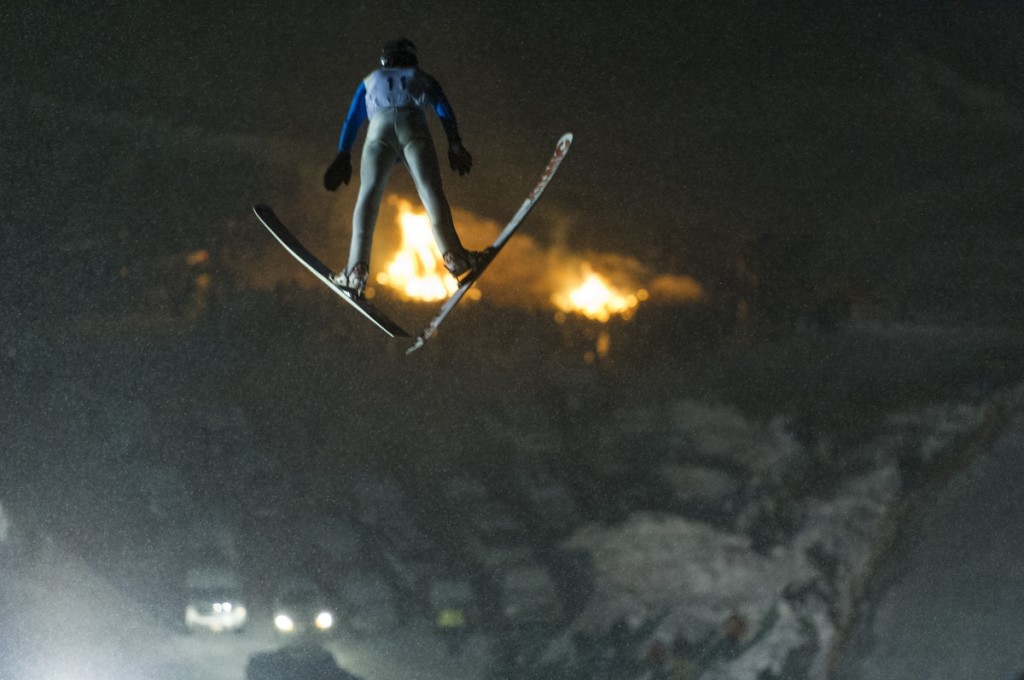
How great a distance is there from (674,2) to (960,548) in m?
4.03

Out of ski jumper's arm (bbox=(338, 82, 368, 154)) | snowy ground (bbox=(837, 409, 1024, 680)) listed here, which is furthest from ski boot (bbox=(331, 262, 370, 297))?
snowy ground (bbox=(837, 409, 1024, 680))

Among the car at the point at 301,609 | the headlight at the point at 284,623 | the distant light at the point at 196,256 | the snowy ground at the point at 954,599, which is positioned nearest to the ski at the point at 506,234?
the distant light at the point at 196,256

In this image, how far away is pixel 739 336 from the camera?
5.57 metres

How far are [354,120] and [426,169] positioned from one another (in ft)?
1.48

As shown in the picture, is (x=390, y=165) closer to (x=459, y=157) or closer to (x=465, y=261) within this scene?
(x=459, y=157)

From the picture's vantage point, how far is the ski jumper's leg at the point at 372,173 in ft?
12.0

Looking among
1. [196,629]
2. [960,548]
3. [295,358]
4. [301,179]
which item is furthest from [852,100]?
[196,629]

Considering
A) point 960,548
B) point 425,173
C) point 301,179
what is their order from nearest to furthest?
point 425,173
point 301,179
point 960,548

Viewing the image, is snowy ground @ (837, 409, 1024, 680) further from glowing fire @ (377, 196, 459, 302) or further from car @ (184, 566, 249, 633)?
car @ (184, 566, 249, 633)

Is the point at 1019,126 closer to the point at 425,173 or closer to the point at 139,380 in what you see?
the point at 425,173

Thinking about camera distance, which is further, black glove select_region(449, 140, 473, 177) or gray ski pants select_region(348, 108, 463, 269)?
black glove select_region(449, 140, 473, 177)

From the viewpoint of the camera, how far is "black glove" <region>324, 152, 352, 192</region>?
3.73 m

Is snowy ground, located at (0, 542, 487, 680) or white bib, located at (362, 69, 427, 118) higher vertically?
white bib, located at (362, 69, 427, 118)

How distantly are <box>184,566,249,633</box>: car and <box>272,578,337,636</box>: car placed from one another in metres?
0.22
